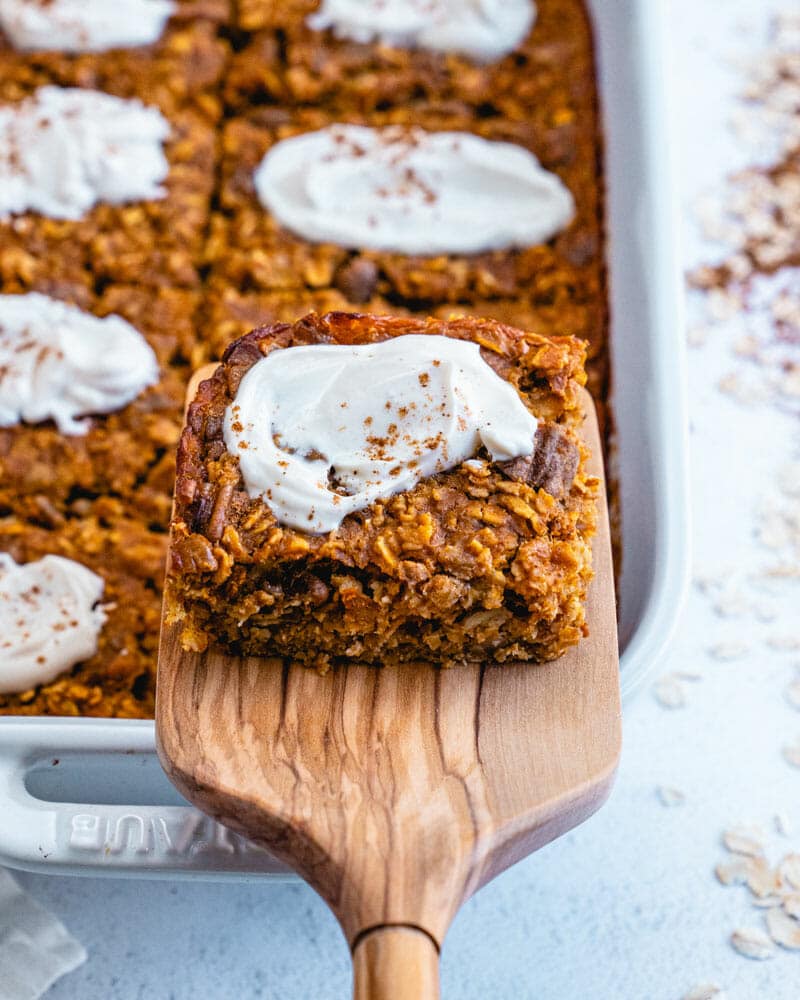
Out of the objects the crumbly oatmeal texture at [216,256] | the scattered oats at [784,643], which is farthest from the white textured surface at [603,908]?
the crumbly oatmeal texture at [216,256]

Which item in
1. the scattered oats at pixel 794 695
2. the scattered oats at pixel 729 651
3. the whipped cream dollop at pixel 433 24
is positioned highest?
the whipped cream dollop at pixel 433 24

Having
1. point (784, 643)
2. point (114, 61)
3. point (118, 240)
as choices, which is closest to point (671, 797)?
point (784, 643)

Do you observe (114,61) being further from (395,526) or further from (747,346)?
(395,526)

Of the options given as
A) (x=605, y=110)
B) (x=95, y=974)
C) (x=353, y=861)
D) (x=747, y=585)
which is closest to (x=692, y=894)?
(x=747, y=585)

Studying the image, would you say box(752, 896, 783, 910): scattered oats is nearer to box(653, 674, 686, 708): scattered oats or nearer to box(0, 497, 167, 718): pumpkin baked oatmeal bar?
box(653, 674, 686, 708): scattered oats

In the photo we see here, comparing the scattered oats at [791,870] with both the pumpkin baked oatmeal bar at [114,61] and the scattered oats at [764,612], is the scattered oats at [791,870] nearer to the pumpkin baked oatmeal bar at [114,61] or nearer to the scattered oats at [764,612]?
the scattered oats at [764,612]

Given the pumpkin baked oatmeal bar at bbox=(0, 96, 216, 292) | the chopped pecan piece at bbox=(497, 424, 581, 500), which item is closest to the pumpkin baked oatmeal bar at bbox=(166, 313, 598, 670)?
the chopped pecan piece at bbox=(497, 424, 581, 500)

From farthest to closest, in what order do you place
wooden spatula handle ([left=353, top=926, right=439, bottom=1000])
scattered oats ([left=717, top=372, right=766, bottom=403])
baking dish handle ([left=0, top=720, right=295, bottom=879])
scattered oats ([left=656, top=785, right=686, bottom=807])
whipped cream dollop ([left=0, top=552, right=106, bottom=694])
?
scattered oats ([left=717, top=372, right=766, bottom=403]) < scattered oats ([left=656, top=785, right=686, bottom=807]) < whipped cream dollop ([left=0, top=552, right=106, bottom=694]) < baking dish handle ([left=0, top=720, right=295, bottom=879]) < wooden spatula handle ([left=353, top=926, right=439, bottom=1000])
